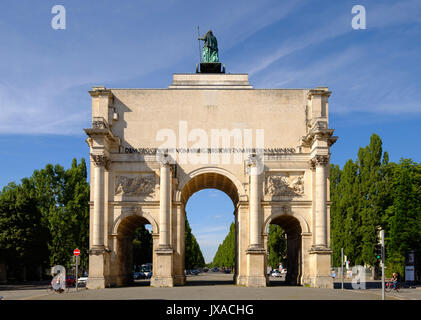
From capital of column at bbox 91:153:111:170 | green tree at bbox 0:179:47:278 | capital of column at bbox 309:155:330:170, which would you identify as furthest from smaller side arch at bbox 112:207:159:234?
green tree at bbox 0:179:47:278

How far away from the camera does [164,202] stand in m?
42.5

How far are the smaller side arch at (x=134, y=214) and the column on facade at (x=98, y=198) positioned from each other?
59.1 inches

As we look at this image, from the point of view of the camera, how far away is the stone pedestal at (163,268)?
1639 inches

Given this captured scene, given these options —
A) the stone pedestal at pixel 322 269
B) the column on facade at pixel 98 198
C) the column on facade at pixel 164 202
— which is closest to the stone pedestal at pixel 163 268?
the column on facade at pixel 164 202

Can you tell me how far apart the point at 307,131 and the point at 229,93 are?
7343mm

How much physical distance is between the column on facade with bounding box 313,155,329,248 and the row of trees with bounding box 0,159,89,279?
113ft

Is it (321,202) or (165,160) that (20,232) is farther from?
(321,202)

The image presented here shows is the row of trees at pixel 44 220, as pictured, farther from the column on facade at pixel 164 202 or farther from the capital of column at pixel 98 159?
the column on facade at pixel 164 202

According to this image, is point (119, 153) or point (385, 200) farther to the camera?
point (385, 200)

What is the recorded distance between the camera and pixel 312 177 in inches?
1714

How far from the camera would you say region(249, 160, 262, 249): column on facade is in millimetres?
42312

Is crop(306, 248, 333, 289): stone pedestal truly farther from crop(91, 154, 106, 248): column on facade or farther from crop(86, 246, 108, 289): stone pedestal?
crop(91, 154, 106, 248): column on facade
